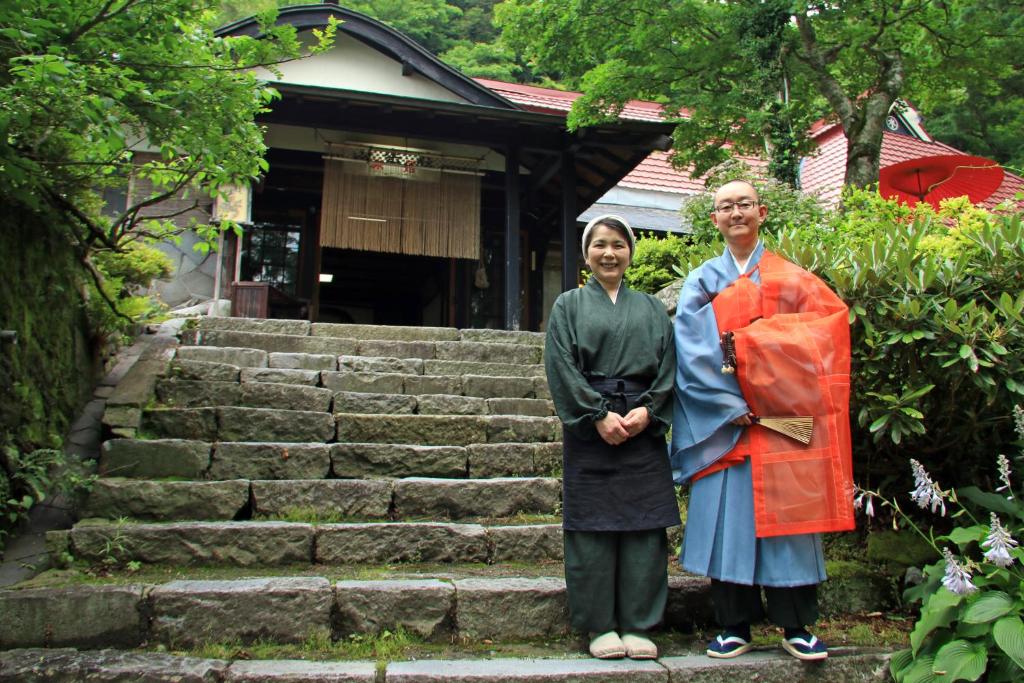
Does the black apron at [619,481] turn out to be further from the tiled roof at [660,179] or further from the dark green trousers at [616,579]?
the tiled roof at [660,179]

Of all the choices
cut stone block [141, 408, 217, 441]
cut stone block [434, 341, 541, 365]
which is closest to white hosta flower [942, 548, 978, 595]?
cut stone block [141, 408, 217, 441]

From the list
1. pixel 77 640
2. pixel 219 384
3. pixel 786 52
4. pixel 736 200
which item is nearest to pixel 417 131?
pixel 786 52

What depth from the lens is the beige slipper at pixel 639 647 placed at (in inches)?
116

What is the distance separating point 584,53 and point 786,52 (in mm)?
2542

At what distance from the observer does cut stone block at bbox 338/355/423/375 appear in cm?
636

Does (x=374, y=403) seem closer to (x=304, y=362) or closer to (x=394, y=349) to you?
(x=304, y=362)

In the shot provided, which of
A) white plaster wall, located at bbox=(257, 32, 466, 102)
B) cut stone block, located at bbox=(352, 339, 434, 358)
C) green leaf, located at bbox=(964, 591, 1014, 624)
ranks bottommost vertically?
green leaf, located at bbox=(964, 591, 1014, 624)

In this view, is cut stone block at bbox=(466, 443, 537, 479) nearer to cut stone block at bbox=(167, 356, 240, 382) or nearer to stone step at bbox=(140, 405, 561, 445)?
stone step at bbox=(140, 405, 561, 445)

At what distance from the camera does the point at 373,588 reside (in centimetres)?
Answer: 325

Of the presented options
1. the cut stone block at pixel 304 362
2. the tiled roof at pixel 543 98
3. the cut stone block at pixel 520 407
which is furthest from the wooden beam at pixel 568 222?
the tiled roof at pixel 543 98

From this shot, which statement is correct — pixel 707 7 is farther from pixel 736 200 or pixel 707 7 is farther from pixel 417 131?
pixel 736 200

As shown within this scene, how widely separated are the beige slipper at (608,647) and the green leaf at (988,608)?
1263 millimetres

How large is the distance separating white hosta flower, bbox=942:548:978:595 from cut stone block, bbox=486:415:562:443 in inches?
114

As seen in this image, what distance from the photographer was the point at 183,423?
4.88m
